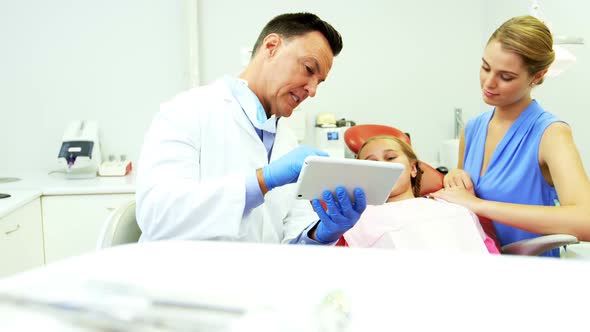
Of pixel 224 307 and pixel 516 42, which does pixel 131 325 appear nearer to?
pixel 224 307

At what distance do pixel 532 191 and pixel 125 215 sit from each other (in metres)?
1.32

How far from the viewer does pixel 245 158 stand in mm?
1355

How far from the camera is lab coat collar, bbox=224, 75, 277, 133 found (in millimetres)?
1390

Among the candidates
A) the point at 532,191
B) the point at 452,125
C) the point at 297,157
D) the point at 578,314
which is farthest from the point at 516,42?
the point at 452,125

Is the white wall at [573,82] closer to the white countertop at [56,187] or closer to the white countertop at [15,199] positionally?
the white countertop at [56,187]

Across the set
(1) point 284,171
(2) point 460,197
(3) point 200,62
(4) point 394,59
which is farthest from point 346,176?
(4) point 394,59

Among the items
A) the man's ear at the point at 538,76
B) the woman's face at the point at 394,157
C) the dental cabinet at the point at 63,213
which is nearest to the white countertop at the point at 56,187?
the dental cabinet at the point at 63,213

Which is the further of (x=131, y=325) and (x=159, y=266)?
(x=159, y=266)

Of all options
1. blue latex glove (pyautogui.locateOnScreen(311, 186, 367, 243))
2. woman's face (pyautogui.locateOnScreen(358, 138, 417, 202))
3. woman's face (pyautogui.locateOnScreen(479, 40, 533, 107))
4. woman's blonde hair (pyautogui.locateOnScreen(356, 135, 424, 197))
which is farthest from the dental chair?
woman's face (pyautogui.locateOnScreen(479, 40, 533, 107))

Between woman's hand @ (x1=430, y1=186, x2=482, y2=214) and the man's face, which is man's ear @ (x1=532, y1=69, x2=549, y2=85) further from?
the man's face

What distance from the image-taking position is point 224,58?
2.97 m

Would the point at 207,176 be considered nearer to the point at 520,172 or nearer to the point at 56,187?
the point at 520,172

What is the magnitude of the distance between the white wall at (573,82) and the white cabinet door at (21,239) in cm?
267

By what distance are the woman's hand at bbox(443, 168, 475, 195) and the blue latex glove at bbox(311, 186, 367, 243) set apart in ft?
1.91
